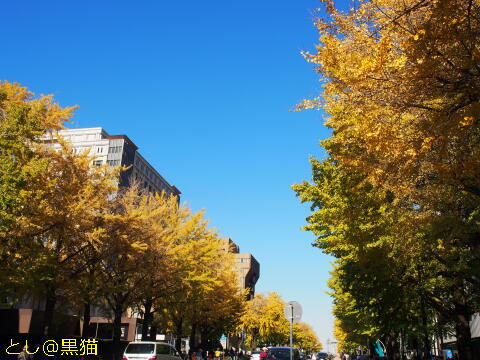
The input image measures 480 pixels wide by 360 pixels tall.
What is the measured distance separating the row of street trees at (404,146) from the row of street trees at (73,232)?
941 cm

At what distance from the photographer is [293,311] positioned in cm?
1191

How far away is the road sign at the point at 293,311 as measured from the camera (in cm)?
1173

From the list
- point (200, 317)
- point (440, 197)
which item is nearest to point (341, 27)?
point (440, 197)

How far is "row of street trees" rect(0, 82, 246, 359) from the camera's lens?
1595 cm

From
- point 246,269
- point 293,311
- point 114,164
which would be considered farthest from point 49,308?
point 246,269

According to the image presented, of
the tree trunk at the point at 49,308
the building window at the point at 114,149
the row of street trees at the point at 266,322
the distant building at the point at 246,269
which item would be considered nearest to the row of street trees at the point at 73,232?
the tree trunk at the point at 49,308

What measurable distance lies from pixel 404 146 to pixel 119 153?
75873mm

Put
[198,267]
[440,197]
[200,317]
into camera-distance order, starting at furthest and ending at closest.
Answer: [200,317] → [198,267] → [440,197]

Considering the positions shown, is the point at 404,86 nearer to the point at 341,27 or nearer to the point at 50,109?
the point at 341,27

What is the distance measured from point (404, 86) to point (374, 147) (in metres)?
1.33

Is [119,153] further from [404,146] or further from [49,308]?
[404,146]

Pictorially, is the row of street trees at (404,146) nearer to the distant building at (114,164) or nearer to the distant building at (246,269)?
the distant building at (114,164)

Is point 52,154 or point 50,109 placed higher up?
point 50,109

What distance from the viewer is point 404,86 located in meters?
8.32
